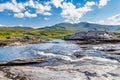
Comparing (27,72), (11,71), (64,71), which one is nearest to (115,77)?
(64,71)

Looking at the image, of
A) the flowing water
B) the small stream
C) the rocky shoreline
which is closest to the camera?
the rocky shoreline

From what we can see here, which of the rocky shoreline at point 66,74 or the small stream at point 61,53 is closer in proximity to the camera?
the rocky shoreline at point 66,74

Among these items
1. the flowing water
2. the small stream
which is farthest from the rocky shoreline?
the small stream

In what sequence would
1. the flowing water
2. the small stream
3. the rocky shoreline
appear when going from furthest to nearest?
1. the small stream
2. the flowing water
3. the rocky shoreline

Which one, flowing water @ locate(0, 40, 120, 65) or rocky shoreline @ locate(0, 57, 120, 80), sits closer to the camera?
rocky shoreline @ locate(0, 57, 120, 80)

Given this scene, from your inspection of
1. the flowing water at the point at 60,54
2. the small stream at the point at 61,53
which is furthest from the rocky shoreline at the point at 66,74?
the small stream at the point at 61,53

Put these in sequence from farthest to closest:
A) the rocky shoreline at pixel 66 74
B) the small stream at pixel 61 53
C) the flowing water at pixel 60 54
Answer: the small stream at pixel 61 53, the flowing water at pixel 60 54, the rocky shoreline at pixel 66 74

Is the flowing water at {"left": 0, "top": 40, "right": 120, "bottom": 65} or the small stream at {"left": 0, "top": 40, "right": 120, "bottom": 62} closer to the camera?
the flowing water at {"left": 0, "top": 40, "right": 120, "bottom": 65}

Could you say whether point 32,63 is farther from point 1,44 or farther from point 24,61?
point 1,44

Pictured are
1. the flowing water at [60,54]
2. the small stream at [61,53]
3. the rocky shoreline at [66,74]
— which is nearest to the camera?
the rocky shoreline at [66,74]

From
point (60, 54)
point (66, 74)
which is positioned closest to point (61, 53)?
point (60, 54)

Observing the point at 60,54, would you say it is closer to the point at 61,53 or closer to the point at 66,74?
the point at 61,53

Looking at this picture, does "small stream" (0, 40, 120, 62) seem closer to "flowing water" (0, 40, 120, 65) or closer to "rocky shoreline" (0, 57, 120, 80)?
"flowing water" (0, 40, 120, 65)

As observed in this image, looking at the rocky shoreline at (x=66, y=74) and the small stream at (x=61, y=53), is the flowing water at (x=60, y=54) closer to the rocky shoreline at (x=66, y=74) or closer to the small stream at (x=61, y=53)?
the small stream at (x=61, y=53)
